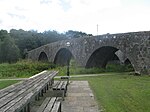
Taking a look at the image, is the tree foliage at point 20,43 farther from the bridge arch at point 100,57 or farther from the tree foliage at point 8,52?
the bridge arch at point 100,57

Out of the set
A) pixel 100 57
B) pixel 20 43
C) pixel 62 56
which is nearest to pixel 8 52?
pixel 20 43

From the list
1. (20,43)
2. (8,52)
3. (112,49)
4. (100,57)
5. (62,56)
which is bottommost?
(100,57)

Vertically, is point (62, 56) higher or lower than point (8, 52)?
lower

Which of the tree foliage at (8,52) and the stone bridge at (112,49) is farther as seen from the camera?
the tree foliage at (8,52)

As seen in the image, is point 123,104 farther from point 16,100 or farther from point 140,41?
point 140,41

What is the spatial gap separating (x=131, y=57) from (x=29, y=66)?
1315 centimetres

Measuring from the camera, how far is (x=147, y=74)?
1995 cm

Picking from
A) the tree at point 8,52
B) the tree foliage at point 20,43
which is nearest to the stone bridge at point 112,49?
the tree at point 8,52

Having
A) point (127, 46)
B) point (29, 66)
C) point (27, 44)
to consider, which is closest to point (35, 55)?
point (27, 44)

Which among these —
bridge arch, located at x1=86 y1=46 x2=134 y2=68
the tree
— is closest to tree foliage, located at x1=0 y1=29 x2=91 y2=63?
the tree

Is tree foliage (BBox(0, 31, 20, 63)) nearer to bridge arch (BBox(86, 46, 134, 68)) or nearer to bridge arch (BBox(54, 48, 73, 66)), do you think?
bridge arch (BBox(54, 48, 73, 66))

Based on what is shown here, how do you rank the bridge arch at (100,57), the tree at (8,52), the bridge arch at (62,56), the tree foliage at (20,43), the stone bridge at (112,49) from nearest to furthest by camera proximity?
the stone bridge at (112,49), the bridge arch at (100,57), the bridge arch at (62,56), the tree at (8,52), the tree foliage at (20,43)

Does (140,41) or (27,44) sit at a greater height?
(27,44)

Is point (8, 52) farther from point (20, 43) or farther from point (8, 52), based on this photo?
point (20, 43)
